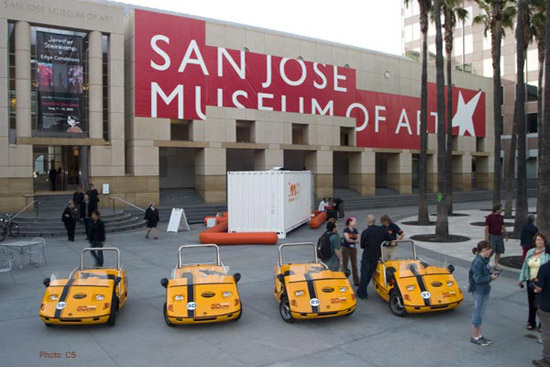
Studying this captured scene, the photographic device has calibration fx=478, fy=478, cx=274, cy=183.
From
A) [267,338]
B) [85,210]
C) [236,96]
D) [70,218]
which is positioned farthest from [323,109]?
[267,338]

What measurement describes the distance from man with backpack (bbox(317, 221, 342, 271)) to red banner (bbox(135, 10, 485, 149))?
2041 cm

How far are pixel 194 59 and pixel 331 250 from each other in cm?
2238

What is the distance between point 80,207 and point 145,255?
6187 mm

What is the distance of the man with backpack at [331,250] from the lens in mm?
10352

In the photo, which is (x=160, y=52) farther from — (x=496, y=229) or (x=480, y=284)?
(x=480, y=284)

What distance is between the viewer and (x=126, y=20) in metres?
29.3

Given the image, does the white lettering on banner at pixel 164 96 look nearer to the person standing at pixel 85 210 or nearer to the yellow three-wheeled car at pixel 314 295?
the person standing at pixel 85 210

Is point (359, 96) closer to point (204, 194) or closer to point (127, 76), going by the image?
point (204, 194)

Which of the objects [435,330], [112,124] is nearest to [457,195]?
[112,124]

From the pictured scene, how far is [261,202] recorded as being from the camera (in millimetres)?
20031

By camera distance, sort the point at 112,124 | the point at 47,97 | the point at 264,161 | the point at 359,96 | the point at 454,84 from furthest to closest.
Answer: the point at 454,84 < the point at 359,96 < the point at 264,161 < the point at 112,124 < the point at 47,97

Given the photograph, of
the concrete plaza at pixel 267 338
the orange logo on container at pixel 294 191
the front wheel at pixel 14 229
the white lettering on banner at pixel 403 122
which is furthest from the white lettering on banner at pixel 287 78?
the concrete plaza at pixel 267 338

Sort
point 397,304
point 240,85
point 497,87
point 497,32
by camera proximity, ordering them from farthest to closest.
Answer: point 240,85 → point 497,32 → point 497,87 → point 397,304

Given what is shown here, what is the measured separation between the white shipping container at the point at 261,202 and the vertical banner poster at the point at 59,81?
11252 millimetres
